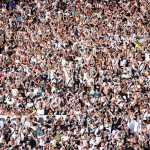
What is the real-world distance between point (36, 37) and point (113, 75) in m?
3.17

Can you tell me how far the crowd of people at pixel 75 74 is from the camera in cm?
545

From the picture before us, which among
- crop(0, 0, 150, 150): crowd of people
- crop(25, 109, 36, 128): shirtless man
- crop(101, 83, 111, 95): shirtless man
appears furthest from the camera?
crop(101, 83, 111, 95): shirtless man

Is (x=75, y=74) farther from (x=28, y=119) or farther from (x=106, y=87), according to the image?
(x=28, y=119)

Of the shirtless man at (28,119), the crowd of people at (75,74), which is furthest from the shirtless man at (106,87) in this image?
the shirtless man at (28,119)

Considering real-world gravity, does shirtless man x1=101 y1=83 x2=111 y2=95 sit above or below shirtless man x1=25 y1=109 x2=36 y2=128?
above

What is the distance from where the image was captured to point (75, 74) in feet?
21.3

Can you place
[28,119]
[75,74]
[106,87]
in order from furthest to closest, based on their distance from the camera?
1. [75,74]
2. [106,87]
3. [28,119]

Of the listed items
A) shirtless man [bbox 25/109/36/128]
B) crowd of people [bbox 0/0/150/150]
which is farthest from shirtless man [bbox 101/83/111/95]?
shirtless man [bbox 25/109/36/128]

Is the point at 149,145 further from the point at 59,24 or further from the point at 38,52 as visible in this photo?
the point at 59,24

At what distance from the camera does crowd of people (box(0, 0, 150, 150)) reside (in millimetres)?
5445

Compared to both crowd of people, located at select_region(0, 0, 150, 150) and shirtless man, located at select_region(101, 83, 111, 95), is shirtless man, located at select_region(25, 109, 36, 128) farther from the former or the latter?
shirtless man, located at select_region(101, 83, 111, 95)

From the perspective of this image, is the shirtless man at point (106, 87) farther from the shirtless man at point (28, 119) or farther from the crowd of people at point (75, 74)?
the shirtless man at point (28, 119)

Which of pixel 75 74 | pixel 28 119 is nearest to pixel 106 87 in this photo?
pixel 75 74

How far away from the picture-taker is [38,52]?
701cm
